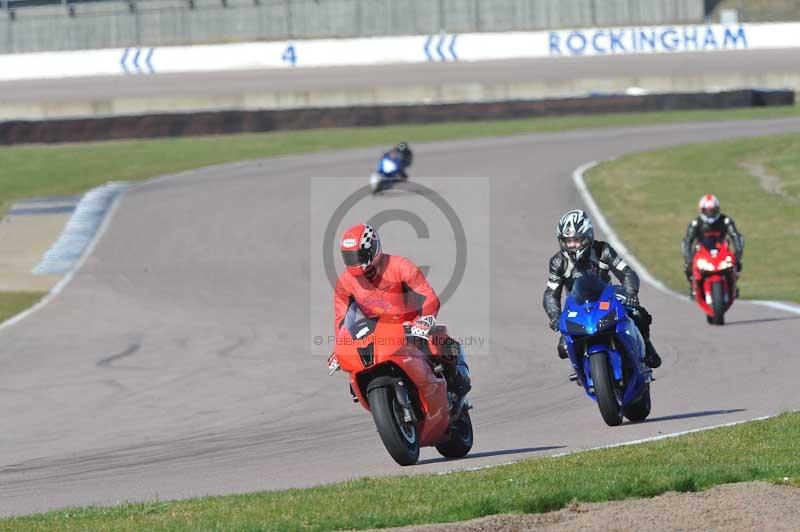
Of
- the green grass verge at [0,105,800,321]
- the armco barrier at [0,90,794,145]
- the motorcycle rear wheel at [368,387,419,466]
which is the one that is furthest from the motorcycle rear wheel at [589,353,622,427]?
the armco barrier at [0,90,794,145]

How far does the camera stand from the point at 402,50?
55.0 metres

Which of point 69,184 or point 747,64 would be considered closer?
point 69,184

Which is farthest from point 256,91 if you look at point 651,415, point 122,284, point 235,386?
point 651,415

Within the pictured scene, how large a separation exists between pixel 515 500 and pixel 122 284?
Answer: 50.1 feet

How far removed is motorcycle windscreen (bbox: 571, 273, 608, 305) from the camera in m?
10.8

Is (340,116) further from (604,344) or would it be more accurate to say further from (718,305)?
(604,344)

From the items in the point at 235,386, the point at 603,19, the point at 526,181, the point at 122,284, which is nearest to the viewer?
the point at 235,386

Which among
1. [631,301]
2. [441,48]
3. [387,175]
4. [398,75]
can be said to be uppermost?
[441,48]

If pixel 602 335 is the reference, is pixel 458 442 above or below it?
below

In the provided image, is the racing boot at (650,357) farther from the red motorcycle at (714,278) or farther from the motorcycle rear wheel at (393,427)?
the red motorcycle at (714,278)

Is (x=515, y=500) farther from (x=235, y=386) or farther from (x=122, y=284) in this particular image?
(x=122, y=284)

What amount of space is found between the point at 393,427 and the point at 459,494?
4.29ft

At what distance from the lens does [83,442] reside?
1167 cm

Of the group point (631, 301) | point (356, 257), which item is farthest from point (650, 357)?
point (356, 257)
